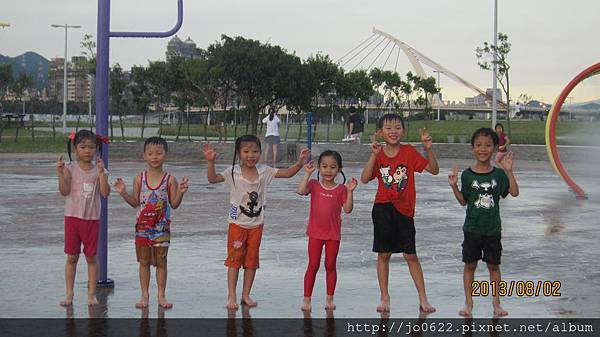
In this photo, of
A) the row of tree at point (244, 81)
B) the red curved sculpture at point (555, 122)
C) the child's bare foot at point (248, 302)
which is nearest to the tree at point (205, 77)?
the row of tree at point (244, 81)

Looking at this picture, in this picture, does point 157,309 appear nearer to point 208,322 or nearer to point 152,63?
point 208,322

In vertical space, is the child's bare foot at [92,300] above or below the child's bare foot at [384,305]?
below

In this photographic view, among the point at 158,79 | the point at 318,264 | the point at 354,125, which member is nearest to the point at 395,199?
the point at 318,264

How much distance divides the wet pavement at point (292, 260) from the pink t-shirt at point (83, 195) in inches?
A: 26.1

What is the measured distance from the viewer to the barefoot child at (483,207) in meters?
6.80

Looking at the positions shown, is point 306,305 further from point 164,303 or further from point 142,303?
point 142,303

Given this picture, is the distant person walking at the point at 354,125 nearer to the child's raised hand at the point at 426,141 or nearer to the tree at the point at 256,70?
the tree at the point at 256,70

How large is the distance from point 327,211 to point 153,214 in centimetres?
128

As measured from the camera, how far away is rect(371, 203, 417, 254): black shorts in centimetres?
693

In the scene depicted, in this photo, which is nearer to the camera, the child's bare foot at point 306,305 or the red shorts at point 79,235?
the child's bare foot at point 306,305

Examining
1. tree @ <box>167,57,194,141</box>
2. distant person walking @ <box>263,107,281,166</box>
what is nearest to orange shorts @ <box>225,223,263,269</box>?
distant person walking @ <box>263,107,281,166</box>

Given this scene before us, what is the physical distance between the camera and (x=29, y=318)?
21.3 feet

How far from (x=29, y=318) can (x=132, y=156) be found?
25.9 metres

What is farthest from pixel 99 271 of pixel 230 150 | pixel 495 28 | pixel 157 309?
pixel 495 28
